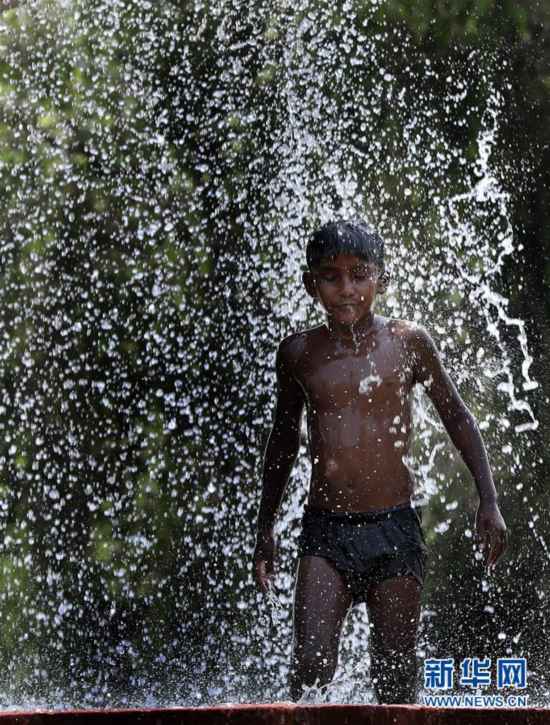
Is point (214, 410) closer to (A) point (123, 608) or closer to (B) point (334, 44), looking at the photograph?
(A) point (123, 608)

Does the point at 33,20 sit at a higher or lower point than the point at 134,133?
higher

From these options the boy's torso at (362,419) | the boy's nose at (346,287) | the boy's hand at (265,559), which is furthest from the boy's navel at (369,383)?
the boy's hand at (265,559)

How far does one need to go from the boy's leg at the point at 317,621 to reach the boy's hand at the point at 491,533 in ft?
1.31

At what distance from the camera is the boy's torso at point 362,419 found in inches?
143

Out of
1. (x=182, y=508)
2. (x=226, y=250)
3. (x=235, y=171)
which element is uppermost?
(x=235, y=171)

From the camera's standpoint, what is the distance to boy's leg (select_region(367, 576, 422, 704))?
3.53 metres

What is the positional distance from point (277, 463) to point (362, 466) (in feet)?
1.22

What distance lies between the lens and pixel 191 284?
28.6 feet

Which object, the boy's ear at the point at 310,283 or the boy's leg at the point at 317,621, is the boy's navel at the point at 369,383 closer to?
the boy's ear at the point at 310,283

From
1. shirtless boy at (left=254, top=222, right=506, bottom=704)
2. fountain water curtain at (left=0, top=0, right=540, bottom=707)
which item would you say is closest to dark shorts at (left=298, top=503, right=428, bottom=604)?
shirtless boy at (left=254, top=222, right=506, bottom=704)

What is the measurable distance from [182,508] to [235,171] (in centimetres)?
226

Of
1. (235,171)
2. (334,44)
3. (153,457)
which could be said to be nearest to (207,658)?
(153,457)

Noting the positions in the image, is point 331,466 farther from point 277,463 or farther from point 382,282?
point 382,282

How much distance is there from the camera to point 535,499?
329 inches
